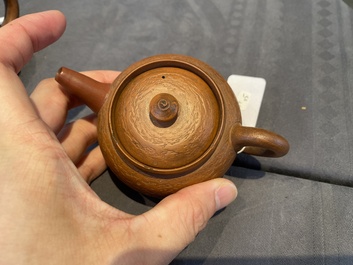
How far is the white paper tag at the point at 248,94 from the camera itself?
38.8 inches

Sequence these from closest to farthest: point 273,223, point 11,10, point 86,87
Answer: point 86,87 < point 273,223 < point 11,10

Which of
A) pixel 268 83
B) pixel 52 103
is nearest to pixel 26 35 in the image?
Answer: pixel 52 103

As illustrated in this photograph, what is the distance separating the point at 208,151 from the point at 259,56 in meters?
0.64

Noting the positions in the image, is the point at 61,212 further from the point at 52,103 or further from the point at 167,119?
the point at 52,103

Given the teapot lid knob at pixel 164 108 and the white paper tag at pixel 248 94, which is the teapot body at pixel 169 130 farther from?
the white paper tag at pixel 248 94

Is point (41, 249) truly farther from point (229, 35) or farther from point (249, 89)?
point (229, 35)

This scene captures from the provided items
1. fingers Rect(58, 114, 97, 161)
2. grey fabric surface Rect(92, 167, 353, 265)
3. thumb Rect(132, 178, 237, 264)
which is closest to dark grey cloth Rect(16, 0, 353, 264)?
grey fabric surface Rect(92, 167, 353, 265)

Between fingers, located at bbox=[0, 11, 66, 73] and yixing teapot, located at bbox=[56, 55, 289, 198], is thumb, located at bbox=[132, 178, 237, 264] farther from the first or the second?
fingers, located at bbox=[0, 11, 66, 73]

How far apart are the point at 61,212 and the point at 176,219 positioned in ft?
0.70

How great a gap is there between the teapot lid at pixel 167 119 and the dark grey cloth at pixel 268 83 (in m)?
0.30

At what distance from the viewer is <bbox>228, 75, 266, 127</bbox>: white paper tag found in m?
0.98

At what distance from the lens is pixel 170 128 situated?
2.06ft

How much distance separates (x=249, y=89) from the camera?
1043 mm

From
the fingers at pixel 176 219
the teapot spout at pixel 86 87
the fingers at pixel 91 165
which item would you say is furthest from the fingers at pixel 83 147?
the fingers at pixel 176 219
